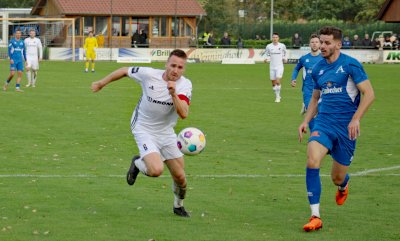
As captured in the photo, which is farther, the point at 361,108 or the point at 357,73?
the point at 357,73

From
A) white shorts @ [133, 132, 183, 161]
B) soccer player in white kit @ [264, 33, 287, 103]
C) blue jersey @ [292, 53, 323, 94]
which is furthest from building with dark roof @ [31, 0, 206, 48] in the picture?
white shorts @ [133, 132, 183, 161]

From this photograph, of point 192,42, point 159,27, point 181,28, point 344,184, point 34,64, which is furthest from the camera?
point 181,28

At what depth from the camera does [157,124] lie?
9.76 metres

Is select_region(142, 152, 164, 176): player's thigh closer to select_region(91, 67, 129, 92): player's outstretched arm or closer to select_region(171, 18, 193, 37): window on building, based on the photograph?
select_region(91, 67, 129, 92): player's outstretched arm

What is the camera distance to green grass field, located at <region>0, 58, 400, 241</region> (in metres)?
9.05

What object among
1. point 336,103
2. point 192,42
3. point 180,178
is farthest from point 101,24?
point 336,103

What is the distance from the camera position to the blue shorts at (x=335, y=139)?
9.45 m

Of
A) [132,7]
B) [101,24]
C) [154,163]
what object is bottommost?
[154,163]

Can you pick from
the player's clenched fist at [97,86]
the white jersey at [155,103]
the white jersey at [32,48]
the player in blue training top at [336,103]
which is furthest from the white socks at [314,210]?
the white jersey at [32,48]

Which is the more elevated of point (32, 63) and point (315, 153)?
point (315, 153)

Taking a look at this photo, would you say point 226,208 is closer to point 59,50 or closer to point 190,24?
point 59,50

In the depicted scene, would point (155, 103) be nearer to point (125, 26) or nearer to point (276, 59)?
point (276, 59)

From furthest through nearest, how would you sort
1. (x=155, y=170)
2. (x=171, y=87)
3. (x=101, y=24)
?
(x=101, y=24)
(x=155, y=170)
(x=171, y=87)

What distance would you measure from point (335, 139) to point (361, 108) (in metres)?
0.47
